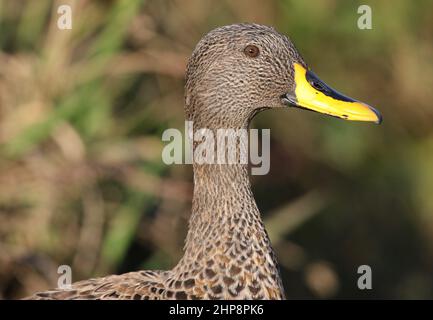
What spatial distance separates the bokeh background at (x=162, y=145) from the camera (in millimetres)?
4965

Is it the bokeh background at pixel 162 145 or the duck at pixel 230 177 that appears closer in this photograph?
the duck at pixel 230 177

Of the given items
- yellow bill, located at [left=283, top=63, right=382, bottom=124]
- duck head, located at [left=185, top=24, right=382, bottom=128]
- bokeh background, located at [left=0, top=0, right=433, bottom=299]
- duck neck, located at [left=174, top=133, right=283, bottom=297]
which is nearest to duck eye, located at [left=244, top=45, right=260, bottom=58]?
duck head, located at [left=185, top=24, right=382, bottom=128]

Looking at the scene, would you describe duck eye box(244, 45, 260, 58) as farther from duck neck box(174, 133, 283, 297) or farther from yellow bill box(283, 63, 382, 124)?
duck neck box(174, 133, 283, 297)

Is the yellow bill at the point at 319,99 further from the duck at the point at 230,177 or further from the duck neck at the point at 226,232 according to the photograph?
the duck neck at the point at 226,232

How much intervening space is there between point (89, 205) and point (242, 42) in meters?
1.92

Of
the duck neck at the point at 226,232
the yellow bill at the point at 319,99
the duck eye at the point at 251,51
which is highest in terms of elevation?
the duck eye at the point at 251,51

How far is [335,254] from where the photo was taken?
19.5 ft

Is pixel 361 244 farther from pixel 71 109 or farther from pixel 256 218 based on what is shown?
pixel 256 218

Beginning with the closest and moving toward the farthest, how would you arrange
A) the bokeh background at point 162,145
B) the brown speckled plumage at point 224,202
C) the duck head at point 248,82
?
the brown speckled plumage at point 224,202
the duck head at point 248,82
the bokeh background at point 162,145

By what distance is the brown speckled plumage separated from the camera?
326 cm

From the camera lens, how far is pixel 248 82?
3.43m

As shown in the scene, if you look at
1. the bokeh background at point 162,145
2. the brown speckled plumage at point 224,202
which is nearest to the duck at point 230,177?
the brown speckled plumage at point 224,202

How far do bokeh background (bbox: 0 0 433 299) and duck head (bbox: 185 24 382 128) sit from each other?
149cm

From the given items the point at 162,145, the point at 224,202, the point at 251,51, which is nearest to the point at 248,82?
the point at 251,51
